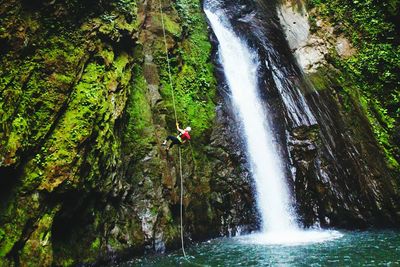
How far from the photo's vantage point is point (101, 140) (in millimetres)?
8391

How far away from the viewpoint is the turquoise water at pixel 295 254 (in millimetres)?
7703

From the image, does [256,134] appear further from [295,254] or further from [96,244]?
[96,244]

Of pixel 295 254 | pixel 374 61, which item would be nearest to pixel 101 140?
pixel 295 254

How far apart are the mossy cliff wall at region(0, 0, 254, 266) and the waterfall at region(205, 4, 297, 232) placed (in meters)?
0.60

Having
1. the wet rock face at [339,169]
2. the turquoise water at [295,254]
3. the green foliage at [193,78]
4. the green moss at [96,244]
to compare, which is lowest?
the turquoise water at [295,254]

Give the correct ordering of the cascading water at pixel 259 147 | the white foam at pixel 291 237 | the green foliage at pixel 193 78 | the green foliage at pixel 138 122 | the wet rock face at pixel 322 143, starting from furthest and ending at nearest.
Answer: the green foliage at pixel 193 78, the wet rock face at pixel 322 143, the cascading water at pixel 259 147, the green foliage at pixel 138 122, the white foam at pixel 291 237

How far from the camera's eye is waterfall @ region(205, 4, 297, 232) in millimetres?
11312

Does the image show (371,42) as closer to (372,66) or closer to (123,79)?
(372,66)

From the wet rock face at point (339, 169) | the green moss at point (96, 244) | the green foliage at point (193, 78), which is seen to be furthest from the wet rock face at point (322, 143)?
the green moss at point (96, 244)

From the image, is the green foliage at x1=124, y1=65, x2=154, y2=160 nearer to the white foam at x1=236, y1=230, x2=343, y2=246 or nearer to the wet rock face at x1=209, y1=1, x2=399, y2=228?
the white foam at x1=236, y1=230, x2=343, y2=246

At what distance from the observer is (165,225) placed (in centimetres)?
950

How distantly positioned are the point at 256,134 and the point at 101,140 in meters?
6.06

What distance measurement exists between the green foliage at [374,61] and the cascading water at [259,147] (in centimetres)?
230

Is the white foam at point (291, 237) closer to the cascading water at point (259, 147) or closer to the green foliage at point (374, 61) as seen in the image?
the cascading water at point (259, 147)
